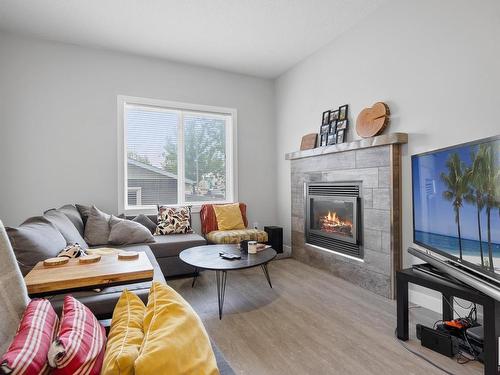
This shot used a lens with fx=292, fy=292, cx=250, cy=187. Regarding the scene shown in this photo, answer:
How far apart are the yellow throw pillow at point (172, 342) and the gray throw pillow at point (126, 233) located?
2.55 metres

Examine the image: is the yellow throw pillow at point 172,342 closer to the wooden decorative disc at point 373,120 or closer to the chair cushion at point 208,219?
the wooden decorative disc at point 373,120

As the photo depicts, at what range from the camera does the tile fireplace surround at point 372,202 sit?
276 cm

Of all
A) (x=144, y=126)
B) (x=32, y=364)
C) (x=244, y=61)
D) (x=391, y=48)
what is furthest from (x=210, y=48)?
(x=32, y=364)

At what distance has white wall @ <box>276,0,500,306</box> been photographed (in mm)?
2189

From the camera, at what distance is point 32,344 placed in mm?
705

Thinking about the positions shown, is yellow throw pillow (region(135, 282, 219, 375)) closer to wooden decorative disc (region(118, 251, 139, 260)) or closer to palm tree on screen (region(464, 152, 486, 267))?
wooden decorative disc (region(118, 251, 139, 260))

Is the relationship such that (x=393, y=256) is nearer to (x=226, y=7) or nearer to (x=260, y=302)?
(x=260, y=302)

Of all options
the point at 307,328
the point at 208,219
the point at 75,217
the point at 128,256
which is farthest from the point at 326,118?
the point at 75,217

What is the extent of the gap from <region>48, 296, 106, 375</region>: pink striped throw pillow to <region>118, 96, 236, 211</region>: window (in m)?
3.25

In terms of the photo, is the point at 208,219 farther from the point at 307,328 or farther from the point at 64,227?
the point at 307,328

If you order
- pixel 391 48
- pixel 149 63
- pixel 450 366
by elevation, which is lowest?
pixel 450 366

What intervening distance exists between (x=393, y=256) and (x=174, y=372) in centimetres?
258

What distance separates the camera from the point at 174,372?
69cm

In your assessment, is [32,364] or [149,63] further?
[149,63]
